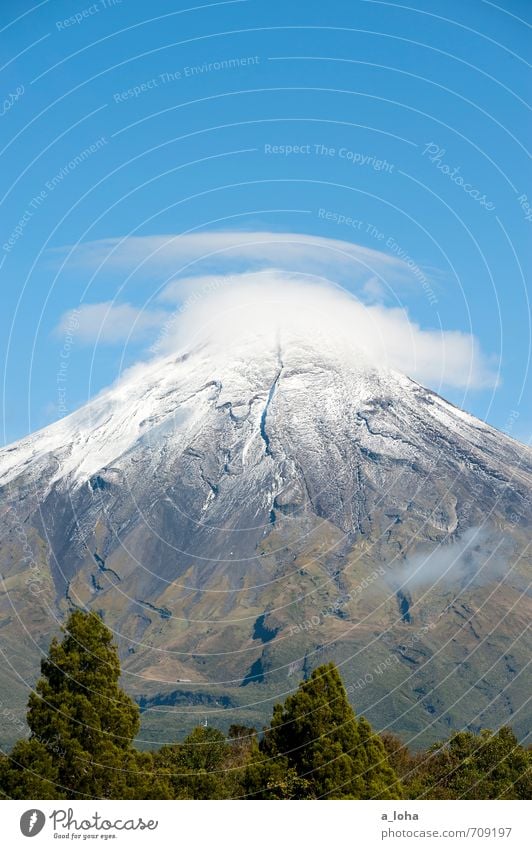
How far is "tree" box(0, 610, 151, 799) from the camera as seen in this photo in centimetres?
4872

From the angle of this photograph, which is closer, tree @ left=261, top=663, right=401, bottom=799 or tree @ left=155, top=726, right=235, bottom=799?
tree @ left=261, top=663, right=401, bottom=799

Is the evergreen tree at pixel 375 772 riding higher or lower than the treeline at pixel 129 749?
lower

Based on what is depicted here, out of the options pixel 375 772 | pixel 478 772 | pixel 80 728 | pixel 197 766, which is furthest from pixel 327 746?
pixel 197 766

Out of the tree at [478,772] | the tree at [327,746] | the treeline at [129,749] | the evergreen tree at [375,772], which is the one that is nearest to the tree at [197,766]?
the treeline at [129,749]

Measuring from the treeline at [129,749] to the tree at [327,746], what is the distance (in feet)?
0.18

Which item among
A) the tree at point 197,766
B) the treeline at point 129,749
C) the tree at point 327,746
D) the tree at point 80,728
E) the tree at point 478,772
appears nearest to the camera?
the tree at point 80,728

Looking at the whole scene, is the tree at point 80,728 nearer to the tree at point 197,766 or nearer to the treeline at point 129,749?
the treeline at point 129,749

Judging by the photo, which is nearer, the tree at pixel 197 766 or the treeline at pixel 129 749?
the treeline at pixel 129 749

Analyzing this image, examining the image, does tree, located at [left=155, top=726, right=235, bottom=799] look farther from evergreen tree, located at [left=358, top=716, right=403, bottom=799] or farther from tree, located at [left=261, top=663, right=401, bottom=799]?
evergreen tree, located at [left=358, top=716, right=403, bottom=799]

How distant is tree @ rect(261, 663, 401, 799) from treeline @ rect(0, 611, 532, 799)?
0.06 meters

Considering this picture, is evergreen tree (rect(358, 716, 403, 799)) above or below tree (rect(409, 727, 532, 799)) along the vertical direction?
above

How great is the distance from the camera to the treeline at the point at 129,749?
4894cm

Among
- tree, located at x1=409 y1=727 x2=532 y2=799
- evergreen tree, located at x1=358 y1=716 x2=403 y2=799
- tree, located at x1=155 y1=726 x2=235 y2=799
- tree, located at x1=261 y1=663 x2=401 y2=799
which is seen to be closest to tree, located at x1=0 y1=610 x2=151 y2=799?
tree, located at x1=261 y1=663 x2=401 y2=799
